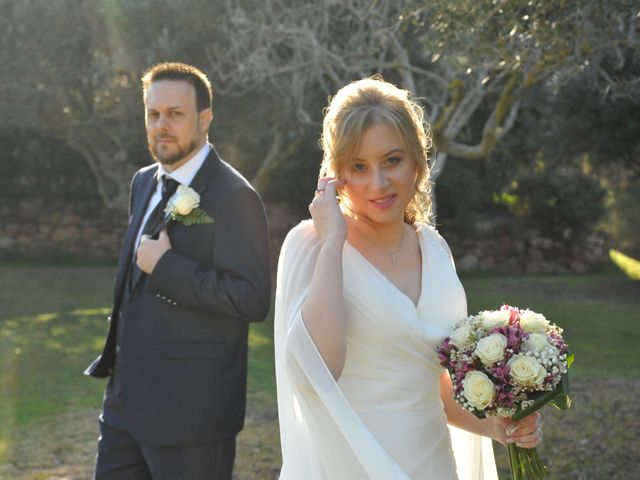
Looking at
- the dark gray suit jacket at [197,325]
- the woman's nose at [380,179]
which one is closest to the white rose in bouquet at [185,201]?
the dark gray suit jacket at [197,325]

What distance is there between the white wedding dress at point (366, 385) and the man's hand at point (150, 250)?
1068 millimetres

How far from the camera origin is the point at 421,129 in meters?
3.31

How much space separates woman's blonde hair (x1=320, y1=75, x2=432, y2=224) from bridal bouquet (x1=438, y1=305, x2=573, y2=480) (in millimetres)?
611

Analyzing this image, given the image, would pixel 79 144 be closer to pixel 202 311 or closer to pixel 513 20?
pixel 513 20

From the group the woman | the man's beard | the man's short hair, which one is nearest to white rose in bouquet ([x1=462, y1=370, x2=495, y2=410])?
the woman

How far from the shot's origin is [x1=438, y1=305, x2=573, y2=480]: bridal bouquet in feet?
10.0

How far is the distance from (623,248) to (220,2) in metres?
16.9

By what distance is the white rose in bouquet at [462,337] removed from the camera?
3.16 meters

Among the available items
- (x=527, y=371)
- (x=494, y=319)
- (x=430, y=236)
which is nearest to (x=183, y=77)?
(x=430, y=236)

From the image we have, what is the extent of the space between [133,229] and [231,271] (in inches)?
24.2

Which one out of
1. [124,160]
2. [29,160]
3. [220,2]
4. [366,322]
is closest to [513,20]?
[366,322]

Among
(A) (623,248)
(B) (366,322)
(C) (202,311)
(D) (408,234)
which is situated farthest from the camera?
(A) (623,248)

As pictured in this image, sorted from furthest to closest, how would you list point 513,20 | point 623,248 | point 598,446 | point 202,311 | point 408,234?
point 623,248 → point 598,446 → point 513,20 → point 202,311 → point 408,234

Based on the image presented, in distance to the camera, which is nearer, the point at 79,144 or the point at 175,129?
the point at 175,129
